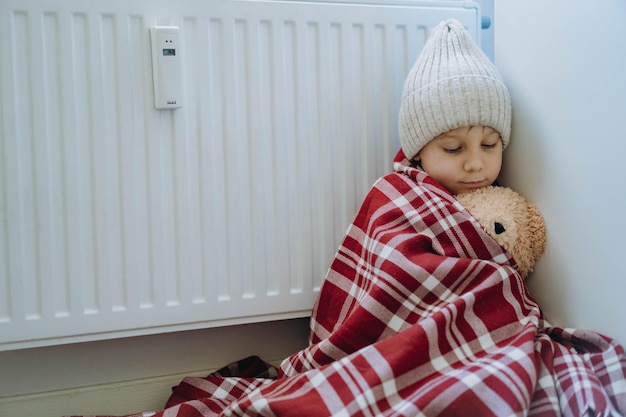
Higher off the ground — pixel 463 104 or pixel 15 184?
pixel 463 104

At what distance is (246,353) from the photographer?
1.05 m

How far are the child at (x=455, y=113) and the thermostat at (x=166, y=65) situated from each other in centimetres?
37

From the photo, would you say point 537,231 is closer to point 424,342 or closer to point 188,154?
point 424,342

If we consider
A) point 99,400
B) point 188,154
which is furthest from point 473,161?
point 99,400

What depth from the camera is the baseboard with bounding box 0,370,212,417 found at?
37.4 inches

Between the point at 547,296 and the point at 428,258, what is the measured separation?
0.22m

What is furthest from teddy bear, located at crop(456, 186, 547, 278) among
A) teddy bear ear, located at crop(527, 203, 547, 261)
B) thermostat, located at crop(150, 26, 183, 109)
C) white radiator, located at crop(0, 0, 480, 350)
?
thermostat, located at crop(150, 26, 183, 109)

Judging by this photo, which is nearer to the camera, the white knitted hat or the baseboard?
the white knitted hat

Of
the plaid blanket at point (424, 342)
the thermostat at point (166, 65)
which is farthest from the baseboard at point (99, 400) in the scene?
the thermostat at point (166, 65)

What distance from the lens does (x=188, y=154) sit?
0.91 m

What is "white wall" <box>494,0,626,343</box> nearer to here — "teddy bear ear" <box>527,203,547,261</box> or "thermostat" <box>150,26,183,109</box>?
"teddy bear ear" <box>527,203,547,261</box>

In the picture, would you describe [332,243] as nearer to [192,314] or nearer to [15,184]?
[192,314]

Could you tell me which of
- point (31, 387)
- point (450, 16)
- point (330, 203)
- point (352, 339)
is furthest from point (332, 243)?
point (31, 387)

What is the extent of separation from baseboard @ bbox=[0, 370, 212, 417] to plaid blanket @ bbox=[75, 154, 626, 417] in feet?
0.25
